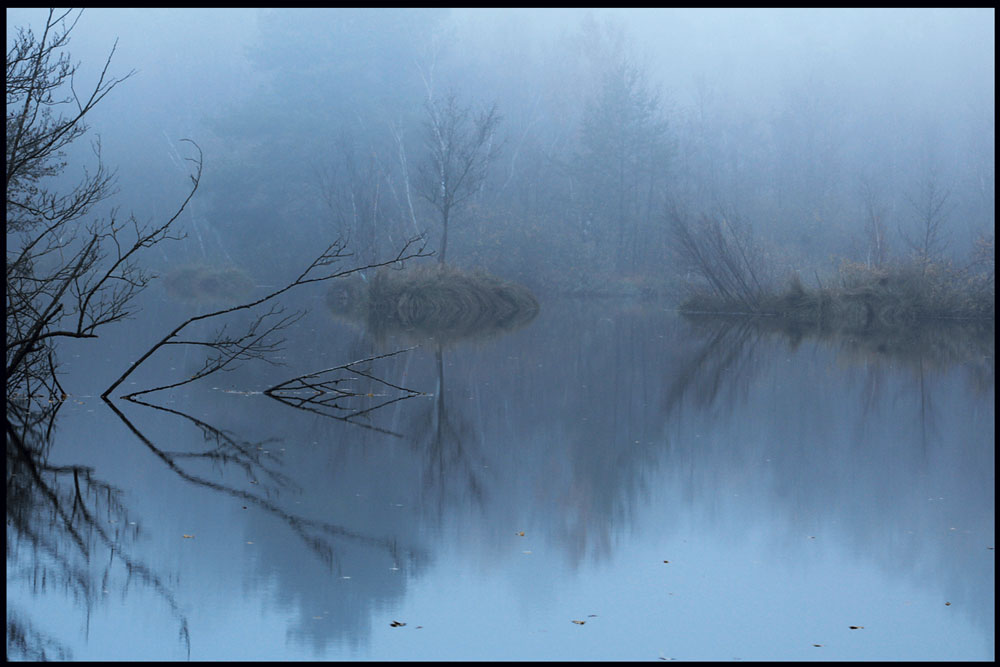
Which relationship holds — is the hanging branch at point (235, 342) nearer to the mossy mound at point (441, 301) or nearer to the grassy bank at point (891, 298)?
the mossy mound at point (441, 301)

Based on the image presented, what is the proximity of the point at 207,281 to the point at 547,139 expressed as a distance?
20848mm

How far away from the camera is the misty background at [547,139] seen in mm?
42969

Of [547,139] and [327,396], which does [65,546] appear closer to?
[327,396]

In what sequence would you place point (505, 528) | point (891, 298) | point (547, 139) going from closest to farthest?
point (505, 528) < point (891, 298) < point (547, 139)

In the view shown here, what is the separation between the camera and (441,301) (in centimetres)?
2353

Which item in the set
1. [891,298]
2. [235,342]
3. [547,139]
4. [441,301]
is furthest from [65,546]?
[547,139]

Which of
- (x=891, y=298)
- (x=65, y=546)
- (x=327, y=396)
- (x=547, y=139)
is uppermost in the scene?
(x=547, y=139)

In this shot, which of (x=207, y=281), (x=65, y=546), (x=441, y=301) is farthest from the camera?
(x=207, y=281)

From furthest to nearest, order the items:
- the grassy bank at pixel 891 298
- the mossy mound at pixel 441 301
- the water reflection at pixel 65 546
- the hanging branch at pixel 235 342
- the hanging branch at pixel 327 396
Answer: the grassy bank at pixel 891 298 → the mossy mound at pixel 441 301 → the hanging branch at pixel 327 396 → the hanging branch at pixel 235 342 → the water reflection at pixel 65 546

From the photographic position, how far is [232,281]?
1526 inches

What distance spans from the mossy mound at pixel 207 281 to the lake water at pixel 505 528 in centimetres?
2803

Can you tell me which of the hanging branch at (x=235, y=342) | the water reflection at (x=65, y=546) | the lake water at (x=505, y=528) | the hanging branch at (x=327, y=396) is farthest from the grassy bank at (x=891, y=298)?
the water reflection at (x=65, y=546)

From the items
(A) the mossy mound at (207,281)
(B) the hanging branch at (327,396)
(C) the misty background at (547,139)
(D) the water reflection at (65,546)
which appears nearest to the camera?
(D) the water reflection at (65,546)

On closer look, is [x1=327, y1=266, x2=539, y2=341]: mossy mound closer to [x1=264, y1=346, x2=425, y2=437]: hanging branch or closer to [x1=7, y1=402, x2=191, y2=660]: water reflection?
[x1=264, y1=346, x2=425, y2=437]: hanging branch
